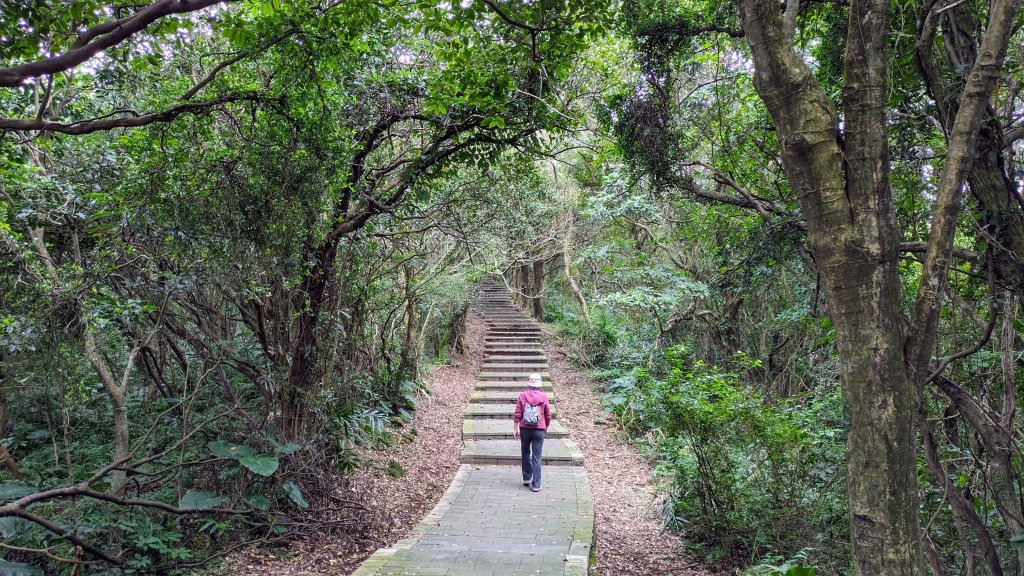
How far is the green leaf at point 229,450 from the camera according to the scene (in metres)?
5.18

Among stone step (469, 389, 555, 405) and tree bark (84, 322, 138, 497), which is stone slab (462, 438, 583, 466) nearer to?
stone step (469, 389, 555, 405)

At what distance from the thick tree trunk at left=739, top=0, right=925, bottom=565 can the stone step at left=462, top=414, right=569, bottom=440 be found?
8199 mm

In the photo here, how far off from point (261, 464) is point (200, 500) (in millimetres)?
671

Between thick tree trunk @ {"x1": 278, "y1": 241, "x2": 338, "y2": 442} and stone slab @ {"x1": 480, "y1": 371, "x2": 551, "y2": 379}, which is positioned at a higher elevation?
thick tree trunk @ {"x1": 278, "y1": 241, "x2": 338, "y2": 442}

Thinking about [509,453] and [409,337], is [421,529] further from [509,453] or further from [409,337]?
[409,337]

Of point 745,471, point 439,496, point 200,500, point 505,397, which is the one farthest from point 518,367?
point 200,500

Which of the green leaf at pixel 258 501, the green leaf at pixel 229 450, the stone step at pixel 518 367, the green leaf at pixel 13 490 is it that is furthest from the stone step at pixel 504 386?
the green leaf at pixel 13 490

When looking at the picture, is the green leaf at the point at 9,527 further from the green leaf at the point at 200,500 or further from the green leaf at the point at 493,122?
the green leaf at the point at 493,122

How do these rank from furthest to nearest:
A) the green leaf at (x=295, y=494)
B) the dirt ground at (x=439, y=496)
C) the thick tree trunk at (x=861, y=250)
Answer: the green leaf at (x=295, y=494), the dirt ground at (x=439, y=496), the thick tree trunk at (x=861, y=250)

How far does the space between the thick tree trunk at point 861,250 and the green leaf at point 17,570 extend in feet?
18.1

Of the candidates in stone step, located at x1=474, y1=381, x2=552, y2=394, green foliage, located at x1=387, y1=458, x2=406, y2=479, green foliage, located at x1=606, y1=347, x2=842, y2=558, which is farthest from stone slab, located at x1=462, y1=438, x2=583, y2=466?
stone step, located at x1=474, y1=381, x2=552, y2=394

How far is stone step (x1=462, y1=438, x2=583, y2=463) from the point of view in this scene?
895cm

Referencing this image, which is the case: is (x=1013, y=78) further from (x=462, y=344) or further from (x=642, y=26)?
(x=462, y=344)

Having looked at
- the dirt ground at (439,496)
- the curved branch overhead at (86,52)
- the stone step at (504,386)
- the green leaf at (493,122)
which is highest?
the green leaf at (493,122)
